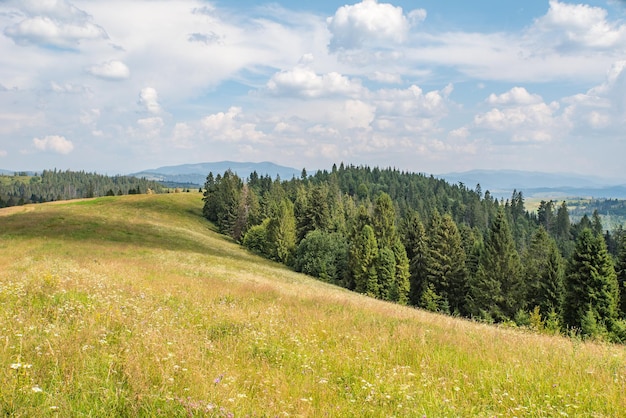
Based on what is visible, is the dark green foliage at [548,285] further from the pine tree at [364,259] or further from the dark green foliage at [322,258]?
the dark green foliage at [322,258]

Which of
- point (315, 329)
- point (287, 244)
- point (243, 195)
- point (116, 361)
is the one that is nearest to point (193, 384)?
point (116, 361)

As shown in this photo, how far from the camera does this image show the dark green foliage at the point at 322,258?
66.8 meters

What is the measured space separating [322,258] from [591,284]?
128ft

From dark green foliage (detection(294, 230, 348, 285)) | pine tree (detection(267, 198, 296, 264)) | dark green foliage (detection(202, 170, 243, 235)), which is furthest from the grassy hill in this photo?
dark green foliage (detection(202, 170, 243, 235))

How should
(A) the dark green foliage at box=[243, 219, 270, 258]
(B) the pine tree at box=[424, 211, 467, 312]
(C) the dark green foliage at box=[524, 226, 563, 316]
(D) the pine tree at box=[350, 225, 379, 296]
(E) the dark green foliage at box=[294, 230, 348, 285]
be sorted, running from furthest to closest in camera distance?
(A) the dark green foliage at box=[243, 219, 270, 258], (E) the dark green foliage at box=[294, 230, 348, 285], (D) the pine tree at box=[350, 225, 379, 296], (B) the pine tree at box=[424, 211, 467, 312], (C) the dark green foliage at box=[524, 226, 563, 316]

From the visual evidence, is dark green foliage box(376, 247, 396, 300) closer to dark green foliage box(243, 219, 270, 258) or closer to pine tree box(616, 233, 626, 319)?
dark green foliage box(243, 219, 270, 258)

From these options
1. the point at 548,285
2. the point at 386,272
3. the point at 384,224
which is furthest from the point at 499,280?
the point at 384,224

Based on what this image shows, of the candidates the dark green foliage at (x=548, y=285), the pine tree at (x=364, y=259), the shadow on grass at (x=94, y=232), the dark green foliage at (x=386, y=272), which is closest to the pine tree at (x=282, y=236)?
the pine tree at (x=364, y=259)

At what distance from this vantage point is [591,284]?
138 feet

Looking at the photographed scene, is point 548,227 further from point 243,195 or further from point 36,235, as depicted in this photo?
point 36,235

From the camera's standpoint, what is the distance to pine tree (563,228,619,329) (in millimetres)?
41125

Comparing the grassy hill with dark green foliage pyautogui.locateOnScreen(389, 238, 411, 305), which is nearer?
the grassy hill

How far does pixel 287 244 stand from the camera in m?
76.2

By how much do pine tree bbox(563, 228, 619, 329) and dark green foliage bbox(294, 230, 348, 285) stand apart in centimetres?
3493
